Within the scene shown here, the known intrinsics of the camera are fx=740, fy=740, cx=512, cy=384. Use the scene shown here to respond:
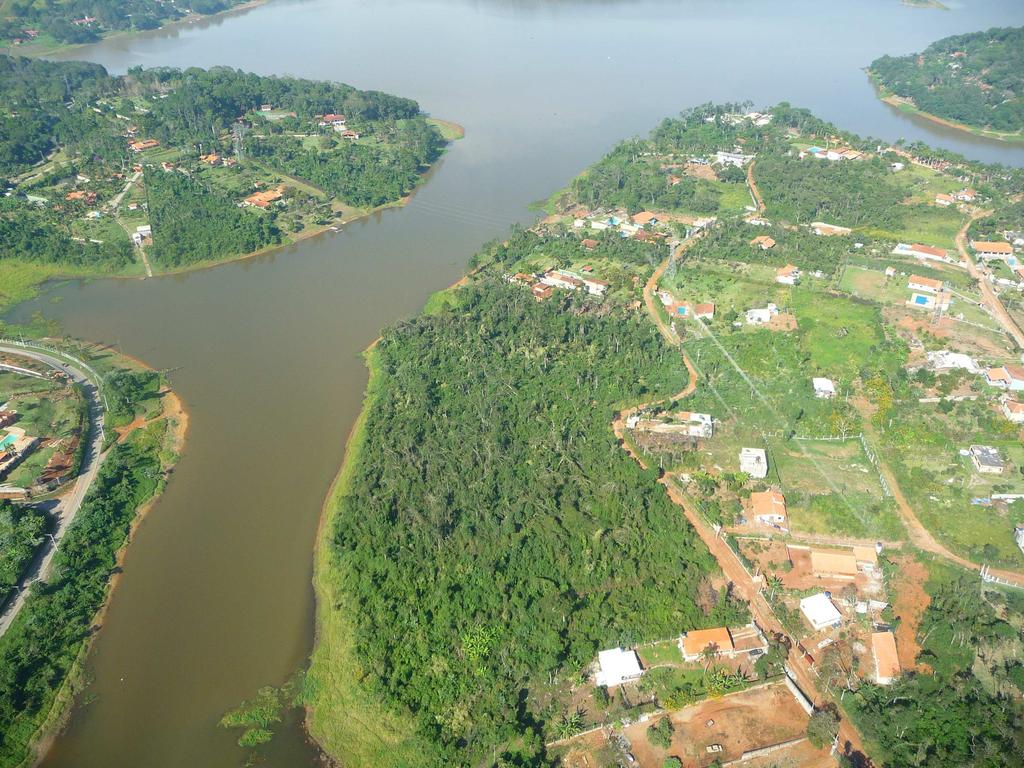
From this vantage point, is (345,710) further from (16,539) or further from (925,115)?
(925,115)

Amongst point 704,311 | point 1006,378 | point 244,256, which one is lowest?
point 244,256

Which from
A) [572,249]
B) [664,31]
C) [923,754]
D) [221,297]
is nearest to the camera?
[923,754]

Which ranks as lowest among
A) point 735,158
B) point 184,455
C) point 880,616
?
point 184,455

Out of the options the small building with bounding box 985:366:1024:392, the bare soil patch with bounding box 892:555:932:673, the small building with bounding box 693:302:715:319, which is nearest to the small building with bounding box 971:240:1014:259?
the small building with bounding box 985:366:1024:392

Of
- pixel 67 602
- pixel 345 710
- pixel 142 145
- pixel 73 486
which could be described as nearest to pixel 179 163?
pixel 142 145

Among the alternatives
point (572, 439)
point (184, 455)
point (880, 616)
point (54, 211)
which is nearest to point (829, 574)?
point (880, 616)

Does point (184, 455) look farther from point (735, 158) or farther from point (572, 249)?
point (735, 158)

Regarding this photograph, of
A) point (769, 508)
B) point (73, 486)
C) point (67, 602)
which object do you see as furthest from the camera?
point (73, 486)

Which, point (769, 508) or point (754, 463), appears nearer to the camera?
point (769, 508)
